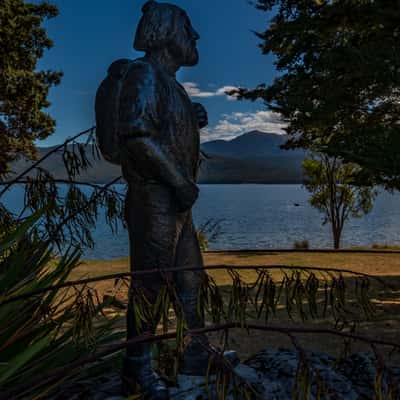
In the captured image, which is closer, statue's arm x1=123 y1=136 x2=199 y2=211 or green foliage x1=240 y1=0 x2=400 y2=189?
statue's arm x1=123 y1=136 x2=199 y2=211

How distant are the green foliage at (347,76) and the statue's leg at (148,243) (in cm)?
370

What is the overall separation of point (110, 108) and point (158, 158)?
425 millimetres

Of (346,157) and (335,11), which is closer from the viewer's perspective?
(346,157)

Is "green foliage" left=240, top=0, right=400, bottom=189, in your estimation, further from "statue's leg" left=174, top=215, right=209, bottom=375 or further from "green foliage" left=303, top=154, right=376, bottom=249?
"green foliage" left=303, top=154, right=376, bottom=249

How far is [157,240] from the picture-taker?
7.03 ft

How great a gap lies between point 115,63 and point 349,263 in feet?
34.7

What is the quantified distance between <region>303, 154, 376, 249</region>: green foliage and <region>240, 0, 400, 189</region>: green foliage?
8.12 m

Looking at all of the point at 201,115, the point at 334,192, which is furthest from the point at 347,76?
the point at 334,192

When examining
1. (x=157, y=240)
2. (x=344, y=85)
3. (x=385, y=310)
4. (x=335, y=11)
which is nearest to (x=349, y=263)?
(x=385, y=310)

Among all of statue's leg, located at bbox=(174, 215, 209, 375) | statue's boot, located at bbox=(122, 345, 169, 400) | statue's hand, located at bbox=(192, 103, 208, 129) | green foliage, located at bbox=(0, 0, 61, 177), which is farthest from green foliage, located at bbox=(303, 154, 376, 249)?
statue's boot, located at bbox=(122, 345, 169, 400)

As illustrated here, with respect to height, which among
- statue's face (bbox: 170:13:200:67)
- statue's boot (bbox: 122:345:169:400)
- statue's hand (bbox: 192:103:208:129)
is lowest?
statue's boot (bbox: 122:345:169:400)

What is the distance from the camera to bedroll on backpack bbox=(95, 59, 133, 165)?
2.16 meters

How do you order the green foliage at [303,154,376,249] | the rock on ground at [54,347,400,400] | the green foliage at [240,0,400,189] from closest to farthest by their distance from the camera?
1. the rock on ground at [54,347,400,400]
2. the green foliage at [240,0,400,189]
3. the green foliage at [303,154,376,249]

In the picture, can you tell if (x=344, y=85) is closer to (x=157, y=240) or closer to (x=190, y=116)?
(x=190, y=116)
